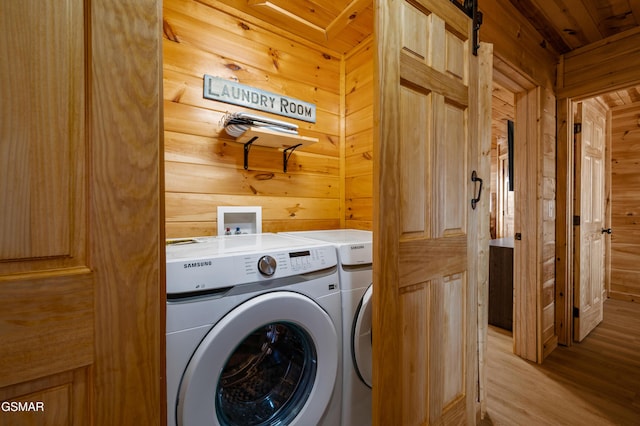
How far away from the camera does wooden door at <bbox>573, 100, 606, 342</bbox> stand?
2332mm

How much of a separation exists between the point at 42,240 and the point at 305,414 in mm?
995

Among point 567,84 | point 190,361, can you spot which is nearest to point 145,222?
point 190,361

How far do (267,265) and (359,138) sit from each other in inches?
53.2

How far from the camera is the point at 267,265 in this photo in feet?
3.22

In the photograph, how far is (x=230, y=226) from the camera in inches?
64.9

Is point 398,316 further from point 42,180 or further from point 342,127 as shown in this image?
point 342,127

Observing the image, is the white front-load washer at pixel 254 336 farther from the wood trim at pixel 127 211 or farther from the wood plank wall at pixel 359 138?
the wood plank wall at pixel 359 138

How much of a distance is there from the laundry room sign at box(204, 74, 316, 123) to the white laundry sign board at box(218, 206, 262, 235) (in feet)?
2.08

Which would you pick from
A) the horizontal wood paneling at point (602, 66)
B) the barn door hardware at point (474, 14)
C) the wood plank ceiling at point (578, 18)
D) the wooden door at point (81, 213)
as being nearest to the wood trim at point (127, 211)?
the wooden door at point (81, 213)

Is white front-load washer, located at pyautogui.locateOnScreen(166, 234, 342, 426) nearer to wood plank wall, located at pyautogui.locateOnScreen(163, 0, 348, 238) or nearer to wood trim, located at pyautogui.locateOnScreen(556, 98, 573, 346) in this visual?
wood plank wall, located at pyautogui.locateOnScreen(163, 0, 348, 238)

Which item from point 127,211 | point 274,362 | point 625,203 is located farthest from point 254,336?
point 625,203

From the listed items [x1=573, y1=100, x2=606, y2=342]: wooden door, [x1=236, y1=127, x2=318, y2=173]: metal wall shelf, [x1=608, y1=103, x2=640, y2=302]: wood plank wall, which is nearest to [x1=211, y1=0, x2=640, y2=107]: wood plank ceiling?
[x1=573, y1=100, x2=606, y2=342]: wooden door

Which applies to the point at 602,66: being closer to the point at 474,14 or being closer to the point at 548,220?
the point at 548,220

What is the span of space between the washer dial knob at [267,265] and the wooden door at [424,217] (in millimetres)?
368
